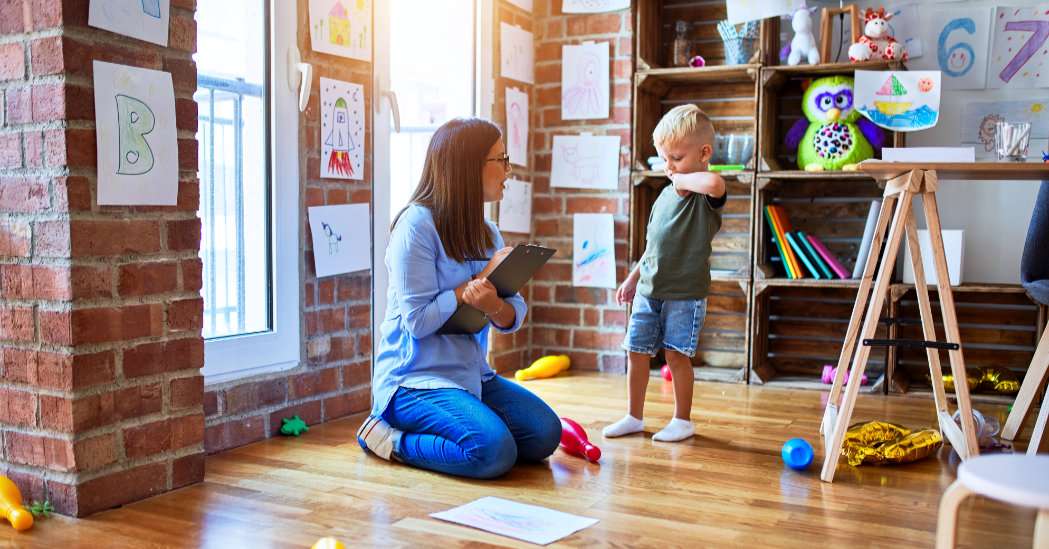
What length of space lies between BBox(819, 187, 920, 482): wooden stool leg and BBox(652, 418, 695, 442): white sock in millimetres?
460

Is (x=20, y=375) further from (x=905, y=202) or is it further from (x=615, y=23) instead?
(x=615, y=23)

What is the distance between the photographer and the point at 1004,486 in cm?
105

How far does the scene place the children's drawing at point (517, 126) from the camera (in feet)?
12.3

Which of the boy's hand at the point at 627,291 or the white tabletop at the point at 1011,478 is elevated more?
the boy's hand at the point at 627,291

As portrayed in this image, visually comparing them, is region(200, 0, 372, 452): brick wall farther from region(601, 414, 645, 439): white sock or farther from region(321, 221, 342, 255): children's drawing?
region(601, 414, 645, 439): white sock

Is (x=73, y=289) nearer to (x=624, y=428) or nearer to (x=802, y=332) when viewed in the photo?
(x=624, y=428)

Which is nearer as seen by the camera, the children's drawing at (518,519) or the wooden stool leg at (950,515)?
the wooden stool leg at (950,515)

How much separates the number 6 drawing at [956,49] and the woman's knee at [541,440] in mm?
2264

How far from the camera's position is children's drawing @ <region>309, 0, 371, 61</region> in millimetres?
→ 2709

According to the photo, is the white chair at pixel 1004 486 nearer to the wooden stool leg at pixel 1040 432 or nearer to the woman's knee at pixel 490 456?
the woman's knee at pixel 490 456

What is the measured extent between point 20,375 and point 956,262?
2.96m

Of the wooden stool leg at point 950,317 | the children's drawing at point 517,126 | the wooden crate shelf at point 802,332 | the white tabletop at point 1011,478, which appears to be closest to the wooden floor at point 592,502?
the wooden stool leg at point 950,317

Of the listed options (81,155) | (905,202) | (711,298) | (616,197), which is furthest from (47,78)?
(711,298)

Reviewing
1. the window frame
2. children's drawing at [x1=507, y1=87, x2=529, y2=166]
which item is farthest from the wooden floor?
children's drawing at [x1=507, y1=87, x2=529, y2=166]
